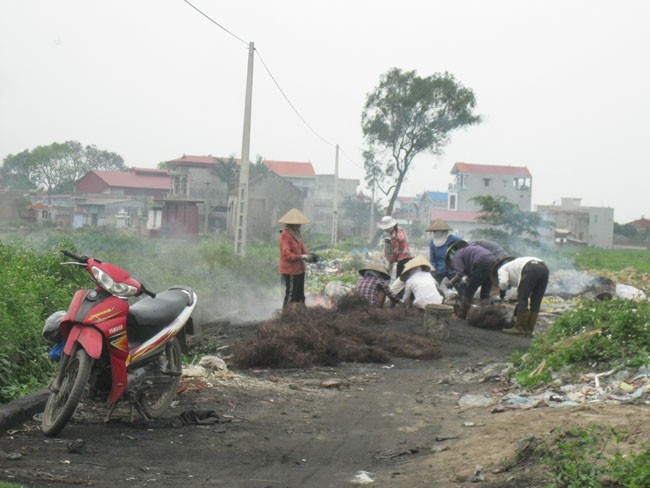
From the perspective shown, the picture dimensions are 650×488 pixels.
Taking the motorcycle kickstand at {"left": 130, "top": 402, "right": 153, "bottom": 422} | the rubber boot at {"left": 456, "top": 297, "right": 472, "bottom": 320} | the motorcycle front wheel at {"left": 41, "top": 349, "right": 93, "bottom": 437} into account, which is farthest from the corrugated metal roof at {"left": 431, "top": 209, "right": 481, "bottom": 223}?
the motorcycle front wheel at {"left": 41, "top": 349, "right": 93, "bottom": 437}

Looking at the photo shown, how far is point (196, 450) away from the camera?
6457 millimetres

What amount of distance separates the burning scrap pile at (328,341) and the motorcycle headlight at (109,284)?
13.2 ft

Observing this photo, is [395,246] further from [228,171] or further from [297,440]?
[228,171]

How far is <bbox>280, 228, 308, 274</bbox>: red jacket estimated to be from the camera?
15234mm

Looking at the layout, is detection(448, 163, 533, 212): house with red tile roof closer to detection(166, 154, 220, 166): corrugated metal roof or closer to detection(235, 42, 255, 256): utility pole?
detection(166, 154, 220, 166): corrugated metal roof

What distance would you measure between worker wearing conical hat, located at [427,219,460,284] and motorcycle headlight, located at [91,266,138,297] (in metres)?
9.82

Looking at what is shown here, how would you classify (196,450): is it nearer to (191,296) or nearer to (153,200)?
(191,296)

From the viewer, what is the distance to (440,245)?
53.3ft

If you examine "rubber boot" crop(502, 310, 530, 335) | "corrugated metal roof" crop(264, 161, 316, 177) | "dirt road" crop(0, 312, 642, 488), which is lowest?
"dirt road" crop(0, 312, 642, 488)

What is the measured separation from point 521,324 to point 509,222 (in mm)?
25149

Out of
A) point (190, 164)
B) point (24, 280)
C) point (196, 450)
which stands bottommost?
point (196, 450)

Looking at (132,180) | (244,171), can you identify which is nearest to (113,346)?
(244,171)

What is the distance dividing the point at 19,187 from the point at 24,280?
2235 cm

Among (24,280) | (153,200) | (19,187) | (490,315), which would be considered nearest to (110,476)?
(24,280)
